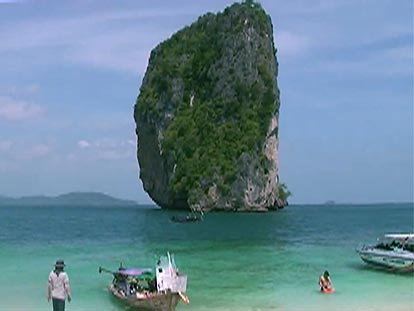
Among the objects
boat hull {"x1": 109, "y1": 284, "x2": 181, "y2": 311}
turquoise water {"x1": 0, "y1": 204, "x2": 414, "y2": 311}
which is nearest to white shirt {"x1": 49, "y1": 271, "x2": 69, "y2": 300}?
boat hull {"x1": 109, "y1": 284, "x2": 181, "y2": 311}

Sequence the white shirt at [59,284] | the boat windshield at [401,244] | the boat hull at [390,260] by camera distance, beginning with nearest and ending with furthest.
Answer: the white shirt at [59,284], the boat hull at [390,260], the boat windshield at [401,244]

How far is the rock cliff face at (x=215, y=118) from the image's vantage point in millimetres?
82000

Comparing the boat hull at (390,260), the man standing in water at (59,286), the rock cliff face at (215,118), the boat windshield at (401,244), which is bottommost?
the boat hull at (390,260)

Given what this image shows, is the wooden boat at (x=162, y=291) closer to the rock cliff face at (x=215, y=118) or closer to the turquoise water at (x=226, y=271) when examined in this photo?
the turquoise water at (x=226, y=271)

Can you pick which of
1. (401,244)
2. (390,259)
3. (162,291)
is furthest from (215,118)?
(162,291)

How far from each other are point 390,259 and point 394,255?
0.21 m

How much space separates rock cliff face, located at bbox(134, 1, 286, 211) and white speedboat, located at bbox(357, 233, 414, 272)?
53761mm

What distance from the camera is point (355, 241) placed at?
142ft

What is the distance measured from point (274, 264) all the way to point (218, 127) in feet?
195

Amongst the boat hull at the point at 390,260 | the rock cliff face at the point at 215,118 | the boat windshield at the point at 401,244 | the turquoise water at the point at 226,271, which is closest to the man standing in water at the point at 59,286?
the turquoise water at the point at 226,271

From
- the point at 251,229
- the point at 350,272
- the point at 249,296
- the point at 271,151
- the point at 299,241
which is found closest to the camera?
the point at 249,296

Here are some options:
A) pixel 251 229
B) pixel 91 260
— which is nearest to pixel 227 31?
pixel 251 229

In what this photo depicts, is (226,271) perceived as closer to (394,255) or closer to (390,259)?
(390,259)

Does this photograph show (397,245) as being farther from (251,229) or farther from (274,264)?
(251,229)
